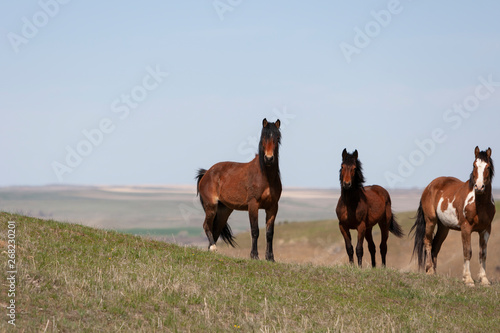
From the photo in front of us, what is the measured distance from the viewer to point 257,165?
16.0m

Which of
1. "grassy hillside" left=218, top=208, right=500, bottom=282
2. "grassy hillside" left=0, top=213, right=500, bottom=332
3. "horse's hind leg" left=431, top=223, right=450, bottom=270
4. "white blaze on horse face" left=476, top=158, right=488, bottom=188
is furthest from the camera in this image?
"grassy hillside" left=218, top=208, right=500, bottom=282

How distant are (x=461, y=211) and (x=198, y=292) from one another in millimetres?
8013

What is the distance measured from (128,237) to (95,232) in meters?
0.81

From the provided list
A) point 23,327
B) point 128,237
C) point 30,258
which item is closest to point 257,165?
point 128,237

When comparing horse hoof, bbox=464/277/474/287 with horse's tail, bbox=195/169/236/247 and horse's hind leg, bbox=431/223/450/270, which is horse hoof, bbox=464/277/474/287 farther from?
horse's tail, bbox=195/169/236/247

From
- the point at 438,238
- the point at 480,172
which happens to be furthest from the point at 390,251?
the point at 480,172

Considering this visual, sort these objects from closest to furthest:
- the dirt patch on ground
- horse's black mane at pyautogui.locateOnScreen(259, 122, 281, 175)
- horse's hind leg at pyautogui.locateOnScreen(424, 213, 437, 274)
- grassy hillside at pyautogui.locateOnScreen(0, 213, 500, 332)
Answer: grassy hillside at pyautogui.locateOnScreen(0, 213, 500, 332) → horse's black mane at pyautogui.locateOnScreen(259, 122, 281, 175) → horse's hind leg at pyautogui.locateOnScreen(424, 213, 437, 274) → the dirt patch on ground

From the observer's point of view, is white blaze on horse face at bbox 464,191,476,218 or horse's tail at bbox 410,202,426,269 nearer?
white blaze on horse face at bbox 464,191,476,218

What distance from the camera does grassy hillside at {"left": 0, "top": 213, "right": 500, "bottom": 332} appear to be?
9836 mm

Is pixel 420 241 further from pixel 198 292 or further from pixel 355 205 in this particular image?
pixel 198 292

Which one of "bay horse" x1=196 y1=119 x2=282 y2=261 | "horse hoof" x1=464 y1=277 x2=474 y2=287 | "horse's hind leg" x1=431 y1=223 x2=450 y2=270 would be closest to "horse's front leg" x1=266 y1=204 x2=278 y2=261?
"bay horse" x1=196 y1=119 x2=282 y2=261

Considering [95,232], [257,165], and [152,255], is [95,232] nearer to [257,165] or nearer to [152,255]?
[152,255]

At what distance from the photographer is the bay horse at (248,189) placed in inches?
605

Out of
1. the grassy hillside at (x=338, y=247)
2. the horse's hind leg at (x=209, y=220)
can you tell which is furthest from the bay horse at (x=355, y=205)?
the grassy hillside at (x=338, y=247)
